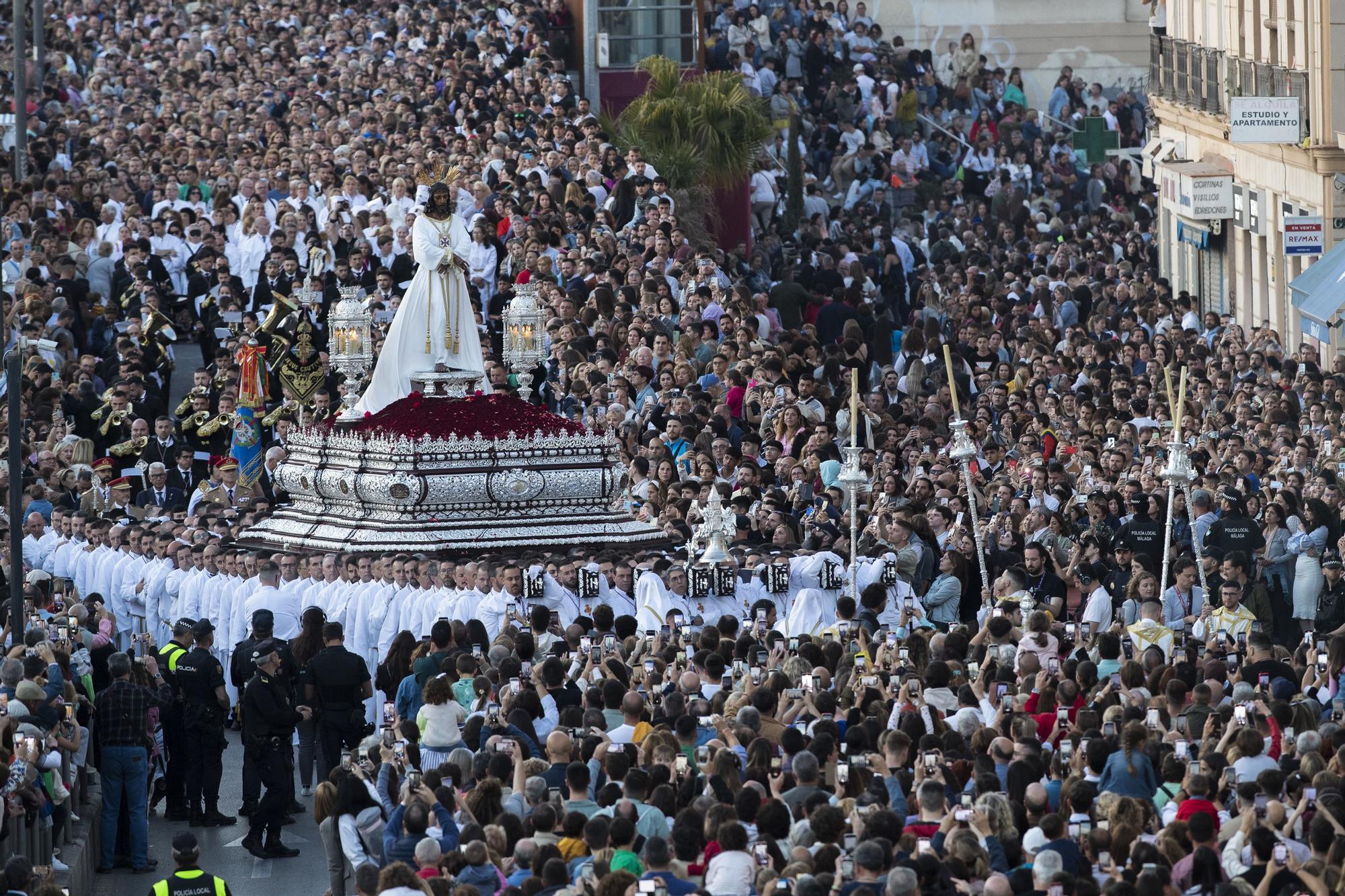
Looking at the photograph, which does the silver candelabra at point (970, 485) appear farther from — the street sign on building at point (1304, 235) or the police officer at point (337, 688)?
the street sign on building at point (1304, 235)

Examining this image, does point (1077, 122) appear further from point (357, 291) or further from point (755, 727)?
point (755, 727)

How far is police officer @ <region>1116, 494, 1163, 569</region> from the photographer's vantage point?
81.2ft

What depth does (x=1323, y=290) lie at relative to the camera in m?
32.7

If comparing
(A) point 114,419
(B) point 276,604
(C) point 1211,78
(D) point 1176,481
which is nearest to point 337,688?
(B) point 276,604

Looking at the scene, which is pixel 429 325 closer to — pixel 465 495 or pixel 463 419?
pixel 463 419

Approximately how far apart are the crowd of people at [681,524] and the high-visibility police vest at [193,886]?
28 mm

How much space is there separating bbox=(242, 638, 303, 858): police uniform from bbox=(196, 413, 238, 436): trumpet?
9.90 metres

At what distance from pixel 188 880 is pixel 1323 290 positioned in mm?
19177

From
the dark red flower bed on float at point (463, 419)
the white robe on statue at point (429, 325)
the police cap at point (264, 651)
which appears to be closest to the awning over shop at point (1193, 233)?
the white robe on statue at point (429, 325)

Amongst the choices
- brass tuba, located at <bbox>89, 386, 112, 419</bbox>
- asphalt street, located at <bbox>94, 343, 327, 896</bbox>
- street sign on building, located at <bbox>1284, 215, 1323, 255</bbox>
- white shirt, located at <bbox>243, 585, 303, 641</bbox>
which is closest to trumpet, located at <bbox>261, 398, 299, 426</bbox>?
brass tuba, located at <bbox>89, 386, 112, 419</bbox>

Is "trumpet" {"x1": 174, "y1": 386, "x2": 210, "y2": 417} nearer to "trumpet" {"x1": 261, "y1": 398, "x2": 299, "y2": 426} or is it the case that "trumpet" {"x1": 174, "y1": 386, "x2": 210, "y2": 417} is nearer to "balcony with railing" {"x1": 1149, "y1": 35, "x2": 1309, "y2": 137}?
"trumpet" {"x1": 261, "y1": 398, "x2": 299, "y2": 426}

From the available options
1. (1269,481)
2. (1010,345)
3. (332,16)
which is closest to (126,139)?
(332,16)

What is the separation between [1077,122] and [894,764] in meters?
37.8

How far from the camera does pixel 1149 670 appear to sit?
61.7ft
